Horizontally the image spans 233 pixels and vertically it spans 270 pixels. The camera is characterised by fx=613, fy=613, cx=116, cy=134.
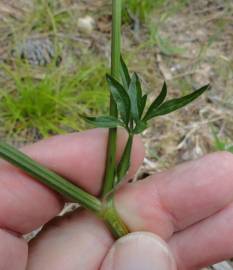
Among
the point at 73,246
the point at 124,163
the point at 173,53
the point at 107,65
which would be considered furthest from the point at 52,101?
the point at 124,163

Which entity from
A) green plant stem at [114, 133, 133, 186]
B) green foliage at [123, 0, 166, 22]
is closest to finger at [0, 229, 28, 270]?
green plant stem at [114, 133, 133, 186]

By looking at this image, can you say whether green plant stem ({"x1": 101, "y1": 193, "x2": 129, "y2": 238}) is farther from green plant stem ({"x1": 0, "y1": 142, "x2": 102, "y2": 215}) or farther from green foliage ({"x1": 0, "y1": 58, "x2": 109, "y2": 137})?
green foliage ({"x1": 0, "y1": 58, "x2": 109, "y2": 137})

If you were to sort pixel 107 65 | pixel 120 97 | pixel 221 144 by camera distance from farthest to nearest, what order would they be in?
pixel 107 65, pixel 221 144, pixel 120 97

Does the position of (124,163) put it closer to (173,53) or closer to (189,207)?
(189,207)

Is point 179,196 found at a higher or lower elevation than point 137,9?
lower

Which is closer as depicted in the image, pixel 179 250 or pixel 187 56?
pixel 179 250

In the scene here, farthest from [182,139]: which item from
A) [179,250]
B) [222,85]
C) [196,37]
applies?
[179,250]

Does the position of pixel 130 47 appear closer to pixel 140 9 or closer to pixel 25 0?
pixel 140 9
